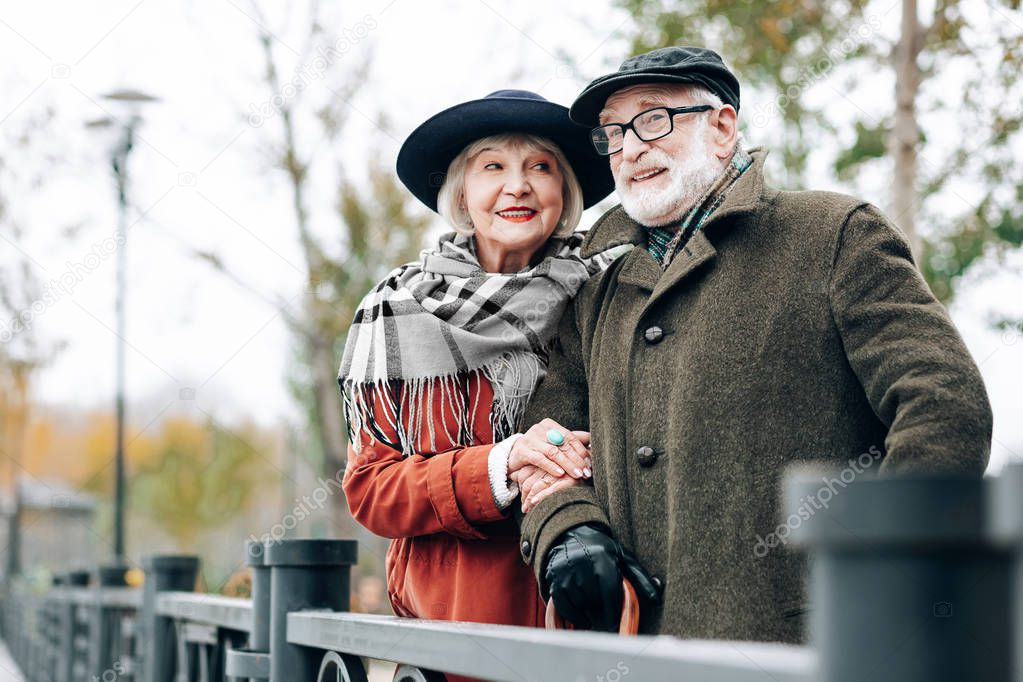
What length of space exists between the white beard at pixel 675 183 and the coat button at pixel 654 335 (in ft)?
0.83

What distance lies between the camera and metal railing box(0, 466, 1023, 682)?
96 cm

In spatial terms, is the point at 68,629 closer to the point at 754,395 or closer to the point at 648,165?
the point at 648,165

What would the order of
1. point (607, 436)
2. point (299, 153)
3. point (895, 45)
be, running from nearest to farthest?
point (607, 436) → point (895, 45) → point (299, 153)

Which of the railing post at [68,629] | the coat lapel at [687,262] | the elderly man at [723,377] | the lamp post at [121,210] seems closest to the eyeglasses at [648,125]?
the elderly man at [723,377]

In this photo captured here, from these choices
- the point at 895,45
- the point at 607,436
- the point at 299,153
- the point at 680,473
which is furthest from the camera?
the point at 299,153

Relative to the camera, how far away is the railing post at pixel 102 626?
19.4 feet

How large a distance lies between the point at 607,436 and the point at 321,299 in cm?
858

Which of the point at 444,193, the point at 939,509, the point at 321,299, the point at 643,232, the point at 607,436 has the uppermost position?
the point at 321,299

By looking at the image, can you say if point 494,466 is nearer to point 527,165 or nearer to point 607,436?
point 607,436

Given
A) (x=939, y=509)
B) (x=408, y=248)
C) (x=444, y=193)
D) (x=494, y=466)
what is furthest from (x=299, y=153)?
(x=939, y=509)

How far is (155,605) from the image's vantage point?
4312mm

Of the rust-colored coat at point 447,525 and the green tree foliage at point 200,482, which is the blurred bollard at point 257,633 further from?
the green tree foliage at point 200,482

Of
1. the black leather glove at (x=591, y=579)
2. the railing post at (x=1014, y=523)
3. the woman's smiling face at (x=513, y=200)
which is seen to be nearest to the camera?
the railing post at (x=1014, y=523)

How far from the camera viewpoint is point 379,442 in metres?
2.84
